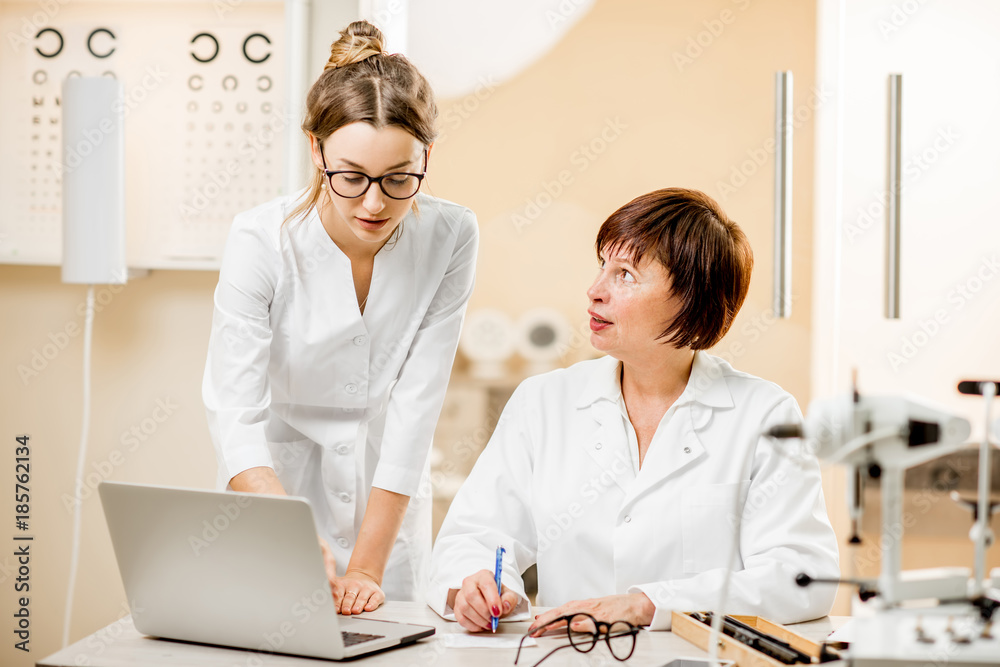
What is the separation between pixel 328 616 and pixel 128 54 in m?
1.66

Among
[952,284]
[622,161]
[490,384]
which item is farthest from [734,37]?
[490,384]

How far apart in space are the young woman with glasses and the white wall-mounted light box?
630 mm

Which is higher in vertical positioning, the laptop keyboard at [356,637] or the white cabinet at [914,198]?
the white cabinet at [914,198]

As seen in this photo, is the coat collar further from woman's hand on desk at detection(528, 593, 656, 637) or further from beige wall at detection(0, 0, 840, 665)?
beige wall at detection(0, 0, 840, 665)

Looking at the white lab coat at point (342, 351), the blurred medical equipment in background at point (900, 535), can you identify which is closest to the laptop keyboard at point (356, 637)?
the white lab coat at point (342, 351)

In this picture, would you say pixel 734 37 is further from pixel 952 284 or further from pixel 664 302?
pixel 664 302

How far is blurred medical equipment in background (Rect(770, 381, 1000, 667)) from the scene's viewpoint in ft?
2.84

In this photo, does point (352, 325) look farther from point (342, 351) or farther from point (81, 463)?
point (81, 463)

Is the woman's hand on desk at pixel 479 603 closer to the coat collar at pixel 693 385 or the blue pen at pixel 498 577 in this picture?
the blue pen at pixel 498 577

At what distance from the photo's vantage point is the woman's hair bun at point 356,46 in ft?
4.72

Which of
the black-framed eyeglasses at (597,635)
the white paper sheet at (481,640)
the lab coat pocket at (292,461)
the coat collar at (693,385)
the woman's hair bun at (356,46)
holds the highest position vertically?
the woman's hair bun at (356,46)

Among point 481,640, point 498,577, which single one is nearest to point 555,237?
point 498,577

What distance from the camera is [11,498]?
7.48ft

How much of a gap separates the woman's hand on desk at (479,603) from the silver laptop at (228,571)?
0.38 feet
